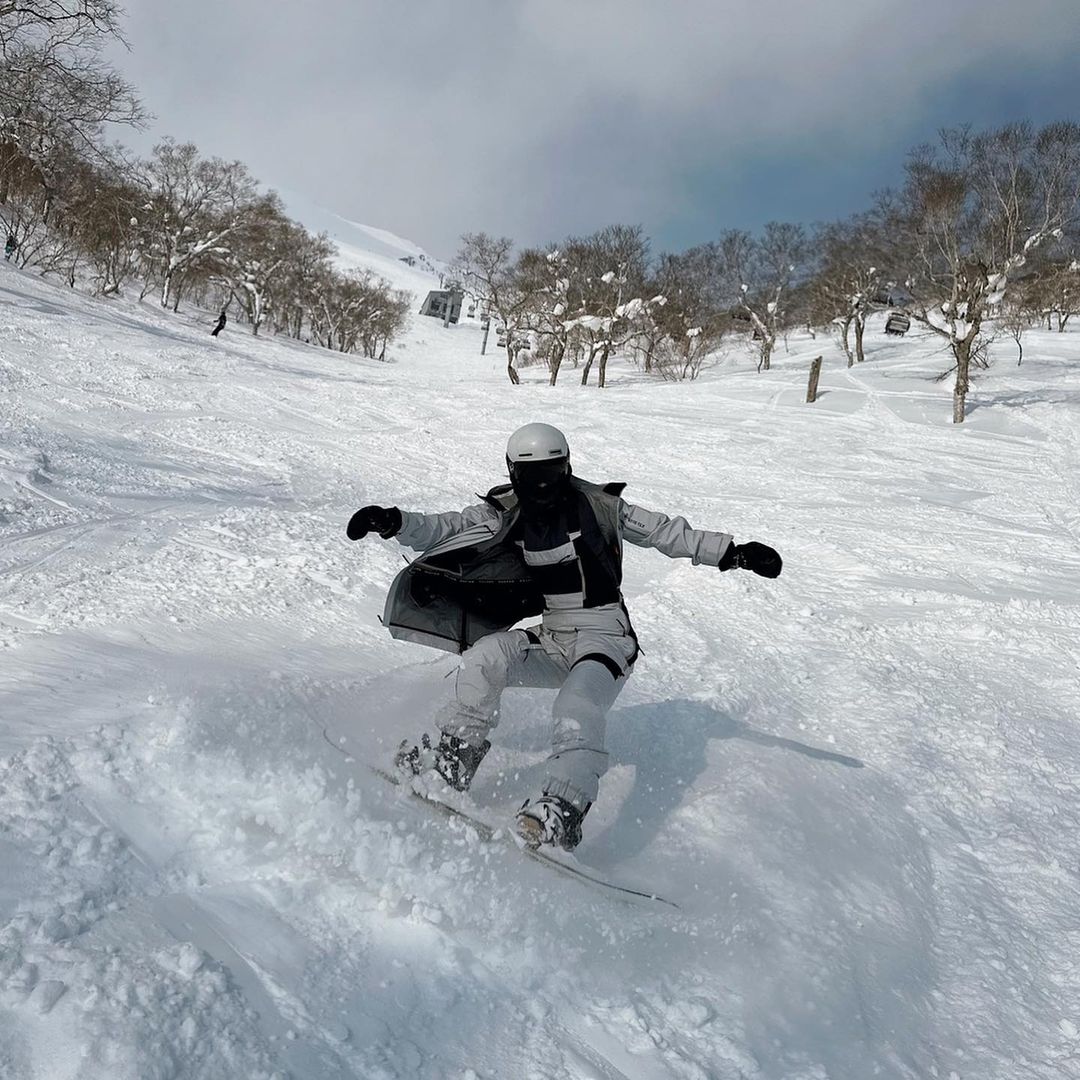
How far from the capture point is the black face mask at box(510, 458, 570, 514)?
312cm

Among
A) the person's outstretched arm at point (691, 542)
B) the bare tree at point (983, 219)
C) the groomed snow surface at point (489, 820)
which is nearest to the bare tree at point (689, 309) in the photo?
the bare tree at point (983, 219)

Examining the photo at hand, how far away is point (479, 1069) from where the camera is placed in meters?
1.77

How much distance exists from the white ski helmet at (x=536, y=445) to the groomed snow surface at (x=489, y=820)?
141cm

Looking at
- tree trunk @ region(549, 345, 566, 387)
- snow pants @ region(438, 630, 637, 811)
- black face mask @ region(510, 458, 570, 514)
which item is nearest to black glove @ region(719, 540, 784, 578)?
snow pants @ region(438, 630, 637, 811)

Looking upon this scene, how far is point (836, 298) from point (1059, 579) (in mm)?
36702

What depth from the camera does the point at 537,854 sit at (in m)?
2.49

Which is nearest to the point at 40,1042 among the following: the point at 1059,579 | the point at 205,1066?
the point at 205,1066

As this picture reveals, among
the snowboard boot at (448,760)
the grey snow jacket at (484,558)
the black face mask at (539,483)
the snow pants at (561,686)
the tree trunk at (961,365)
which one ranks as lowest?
the snowboard boot at (448,760)

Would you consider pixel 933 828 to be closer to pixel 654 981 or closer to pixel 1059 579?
pixel 654 981

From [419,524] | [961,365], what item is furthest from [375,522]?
[961,365]

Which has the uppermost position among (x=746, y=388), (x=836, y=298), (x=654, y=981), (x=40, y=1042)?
(x=836, y=298)

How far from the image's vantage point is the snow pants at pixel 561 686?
2689 millimetres

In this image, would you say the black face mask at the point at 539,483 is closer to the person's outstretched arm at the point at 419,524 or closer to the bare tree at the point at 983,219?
the person's outstretched arm at the point at 419,524

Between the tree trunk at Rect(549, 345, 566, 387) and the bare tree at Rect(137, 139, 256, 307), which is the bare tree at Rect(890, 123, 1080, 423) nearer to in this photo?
the tree trunk at Rect(549, 345, 566, 387)
